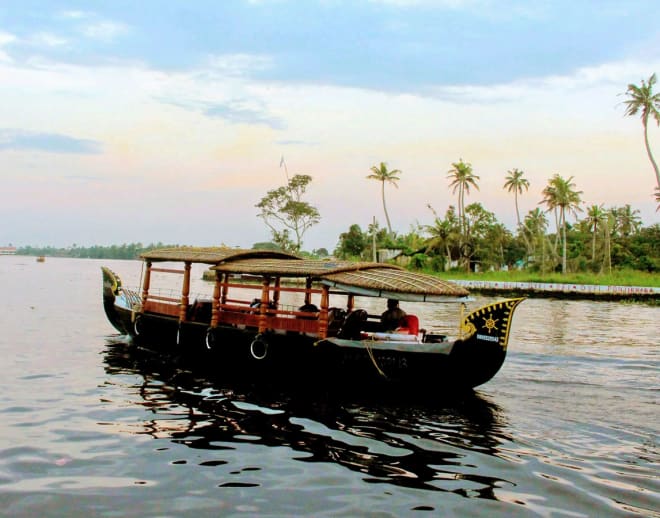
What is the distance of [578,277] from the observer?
160 feet

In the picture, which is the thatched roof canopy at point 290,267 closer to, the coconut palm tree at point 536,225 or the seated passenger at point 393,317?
the seated passenger at point 393,317

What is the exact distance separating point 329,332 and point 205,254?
348cm

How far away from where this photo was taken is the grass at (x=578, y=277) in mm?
45938

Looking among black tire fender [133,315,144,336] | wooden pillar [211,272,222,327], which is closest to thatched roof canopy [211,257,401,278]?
wooden pillar [211,272,222,327]

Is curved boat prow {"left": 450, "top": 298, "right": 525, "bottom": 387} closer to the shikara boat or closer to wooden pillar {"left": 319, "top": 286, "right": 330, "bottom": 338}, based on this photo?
the shikara boat

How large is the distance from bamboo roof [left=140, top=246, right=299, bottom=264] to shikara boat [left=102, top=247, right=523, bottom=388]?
0.03 meters

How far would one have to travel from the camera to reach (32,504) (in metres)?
6.02

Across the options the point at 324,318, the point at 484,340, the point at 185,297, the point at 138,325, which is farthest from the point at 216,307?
the point at 484,340

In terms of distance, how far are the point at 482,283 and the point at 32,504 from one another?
4122 cm

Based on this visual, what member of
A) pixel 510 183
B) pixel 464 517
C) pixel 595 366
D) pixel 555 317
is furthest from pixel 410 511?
pixel 510 183

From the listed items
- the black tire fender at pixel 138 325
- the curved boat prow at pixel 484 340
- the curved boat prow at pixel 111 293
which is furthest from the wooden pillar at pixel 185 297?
the curved boat prow at pixel 484 340

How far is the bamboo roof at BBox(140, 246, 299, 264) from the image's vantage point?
517 inches

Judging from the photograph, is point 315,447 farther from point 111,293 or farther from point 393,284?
point 111,293

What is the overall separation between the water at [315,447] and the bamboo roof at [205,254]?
235 centimetres
